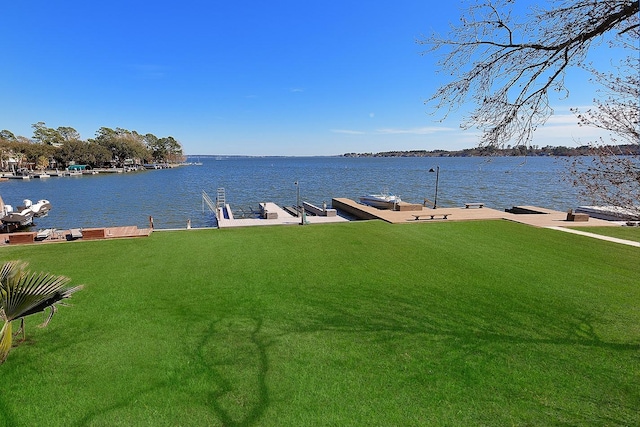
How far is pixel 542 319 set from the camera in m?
6.11

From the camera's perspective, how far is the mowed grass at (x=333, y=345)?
3.88 metres

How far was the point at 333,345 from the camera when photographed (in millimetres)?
5199

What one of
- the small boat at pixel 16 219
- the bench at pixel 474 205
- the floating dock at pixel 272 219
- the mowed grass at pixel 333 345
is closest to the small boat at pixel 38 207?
the small boat at pixel 16 219

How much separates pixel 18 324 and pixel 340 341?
6.01m

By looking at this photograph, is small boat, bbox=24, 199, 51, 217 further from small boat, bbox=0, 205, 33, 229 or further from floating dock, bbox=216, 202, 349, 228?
floating dock, bbox=216, 202, 349, 228

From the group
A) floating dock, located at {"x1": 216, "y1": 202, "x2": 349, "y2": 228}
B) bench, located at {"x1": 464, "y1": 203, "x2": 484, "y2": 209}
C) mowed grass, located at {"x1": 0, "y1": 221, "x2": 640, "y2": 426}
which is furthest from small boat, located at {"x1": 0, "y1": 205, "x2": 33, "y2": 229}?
bench, located at {"x1": 464, "y1": 203, "x2": 484, "y2": 209}

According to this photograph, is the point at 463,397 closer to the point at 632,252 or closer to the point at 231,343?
the point at 231,343

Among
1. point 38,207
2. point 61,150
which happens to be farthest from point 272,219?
point 61,150

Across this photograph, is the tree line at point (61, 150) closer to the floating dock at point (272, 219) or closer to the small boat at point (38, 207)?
the small boat at point (38, 207)

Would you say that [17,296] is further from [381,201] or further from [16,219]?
[381,201]

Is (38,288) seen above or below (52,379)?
above

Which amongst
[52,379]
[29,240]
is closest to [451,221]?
[52,379]

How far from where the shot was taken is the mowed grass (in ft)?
12.7

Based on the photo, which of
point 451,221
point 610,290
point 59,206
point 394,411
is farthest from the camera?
point 59,206
